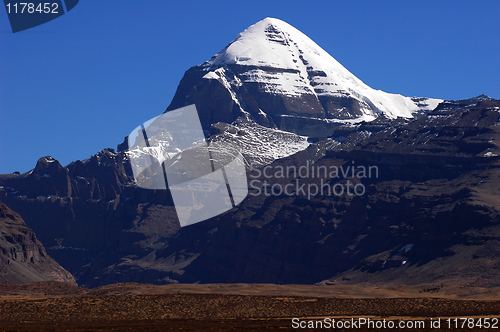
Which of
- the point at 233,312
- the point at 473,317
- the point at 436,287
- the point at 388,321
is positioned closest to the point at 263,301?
the point at 233,312

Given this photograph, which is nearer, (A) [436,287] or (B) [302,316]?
(B) [302,316]

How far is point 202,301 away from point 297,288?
62.8 meters

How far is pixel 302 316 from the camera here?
103875 millimetres

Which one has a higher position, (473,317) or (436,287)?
(473,317)

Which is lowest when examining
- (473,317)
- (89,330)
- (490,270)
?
(490,270)

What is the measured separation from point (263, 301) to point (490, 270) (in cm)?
8896

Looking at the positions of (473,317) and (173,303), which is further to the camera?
(173,303)

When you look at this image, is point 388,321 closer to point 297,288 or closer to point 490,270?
point 297,288

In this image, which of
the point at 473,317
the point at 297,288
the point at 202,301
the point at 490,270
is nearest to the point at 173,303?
the point at 202,301

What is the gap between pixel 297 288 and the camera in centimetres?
17512

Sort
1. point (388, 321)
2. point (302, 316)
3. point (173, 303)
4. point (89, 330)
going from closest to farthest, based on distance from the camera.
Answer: point (89, 330)
point (388, 321)
point (302, 316)
point (173, 303)

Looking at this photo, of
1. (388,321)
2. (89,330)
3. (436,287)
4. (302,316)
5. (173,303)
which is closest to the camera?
(89,330)

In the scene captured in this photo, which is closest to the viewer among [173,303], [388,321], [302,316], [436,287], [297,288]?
[388,321]

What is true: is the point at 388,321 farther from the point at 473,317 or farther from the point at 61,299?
the point at 61,299
